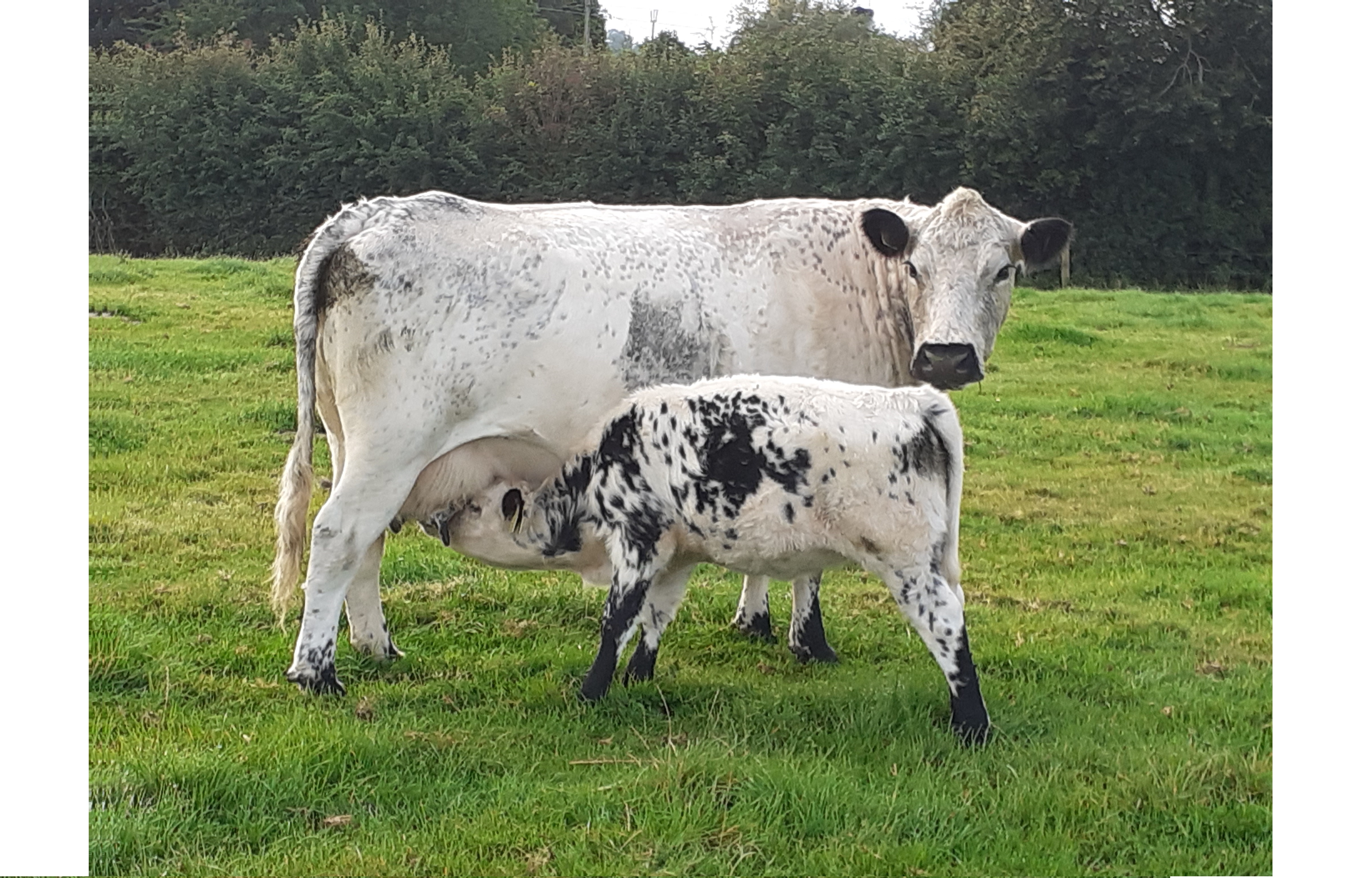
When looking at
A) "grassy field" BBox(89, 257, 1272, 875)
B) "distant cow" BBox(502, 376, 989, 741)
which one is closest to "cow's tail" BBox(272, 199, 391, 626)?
"grassy field" BBox(89, 257, 1272, 875)

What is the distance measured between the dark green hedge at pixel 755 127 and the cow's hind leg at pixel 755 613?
8.89 m

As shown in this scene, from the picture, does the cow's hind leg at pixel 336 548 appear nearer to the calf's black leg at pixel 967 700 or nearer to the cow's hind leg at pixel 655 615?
the cow's hind leg at pixel 655 615

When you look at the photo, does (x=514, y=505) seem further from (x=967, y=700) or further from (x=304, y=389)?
(x=967, y=700)

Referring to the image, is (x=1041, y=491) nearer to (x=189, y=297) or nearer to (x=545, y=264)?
(x=545, y=264)

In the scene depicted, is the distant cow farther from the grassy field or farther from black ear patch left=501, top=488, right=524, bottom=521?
the grassy field

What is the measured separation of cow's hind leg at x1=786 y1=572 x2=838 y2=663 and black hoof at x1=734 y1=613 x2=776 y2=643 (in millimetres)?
351

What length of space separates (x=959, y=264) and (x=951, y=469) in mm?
1464

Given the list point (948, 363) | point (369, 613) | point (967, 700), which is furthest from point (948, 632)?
point (369, 613)

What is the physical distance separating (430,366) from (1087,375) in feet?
29.9

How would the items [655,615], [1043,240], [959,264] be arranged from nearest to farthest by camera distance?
[655,615], [959,264], [1043,240]

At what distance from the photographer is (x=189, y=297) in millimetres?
14883

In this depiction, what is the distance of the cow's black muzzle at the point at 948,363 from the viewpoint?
6.13 metres

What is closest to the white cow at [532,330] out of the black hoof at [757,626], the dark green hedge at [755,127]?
the black hoof at [757,626]

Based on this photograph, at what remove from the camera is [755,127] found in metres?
20.3
